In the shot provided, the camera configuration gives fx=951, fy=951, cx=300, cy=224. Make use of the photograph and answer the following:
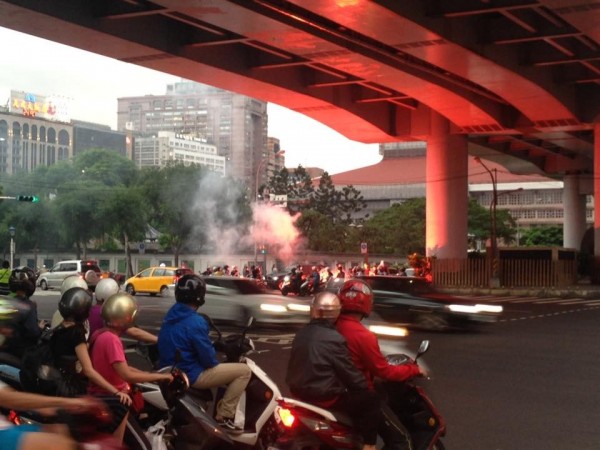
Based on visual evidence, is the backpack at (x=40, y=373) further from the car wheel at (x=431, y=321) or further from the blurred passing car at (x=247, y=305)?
the car wheel at (x=431, y=321)

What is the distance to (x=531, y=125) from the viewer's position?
4603cm

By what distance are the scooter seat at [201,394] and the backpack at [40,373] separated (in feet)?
3.63

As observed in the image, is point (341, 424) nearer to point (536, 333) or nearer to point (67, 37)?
point (536, 333)

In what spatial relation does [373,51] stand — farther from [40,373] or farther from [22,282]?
[40,373]

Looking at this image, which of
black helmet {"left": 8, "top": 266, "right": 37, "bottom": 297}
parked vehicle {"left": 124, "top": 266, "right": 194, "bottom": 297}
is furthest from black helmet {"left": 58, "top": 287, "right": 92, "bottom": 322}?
parked vehicle {"left": 124, "top": 266, "right": 194, "bottom": 297}

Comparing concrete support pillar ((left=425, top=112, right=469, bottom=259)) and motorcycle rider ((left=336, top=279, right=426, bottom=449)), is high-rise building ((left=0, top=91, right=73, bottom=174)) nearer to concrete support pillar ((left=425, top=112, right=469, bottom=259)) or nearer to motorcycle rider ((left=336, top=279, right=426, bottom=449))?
concrete support pillar ((left=425, top=112, right=469, bottom=259))

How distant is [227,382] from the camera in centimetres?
718

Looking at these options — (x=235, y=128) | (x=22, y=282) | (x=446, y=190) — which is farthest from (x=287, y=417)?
(x=235, y=128)

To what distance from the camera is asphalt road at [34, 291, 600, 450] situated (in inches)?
380

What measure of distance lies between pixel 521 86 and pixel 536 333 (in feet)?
57.9

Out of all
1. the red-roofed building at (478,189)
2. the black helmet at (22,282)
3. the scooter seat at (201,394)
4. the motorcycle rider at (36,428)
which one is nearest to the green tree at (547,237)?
the red-roofed building at (478,189)

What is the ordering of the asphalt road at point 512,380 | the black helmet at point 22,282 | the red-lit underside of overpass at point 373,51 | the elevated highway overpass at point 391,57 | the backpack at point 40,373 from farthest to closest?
the elevated highway overpass at point 391,57 → the red-lit underside of overpass at point 373,51 → the black helmet at point 22,282 → the asphalt road at point 512,380 → the backpack at point 40,373

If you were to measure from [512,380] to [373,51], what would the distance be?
68.8 ft

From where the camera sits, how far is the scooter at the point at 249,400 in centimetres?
701
